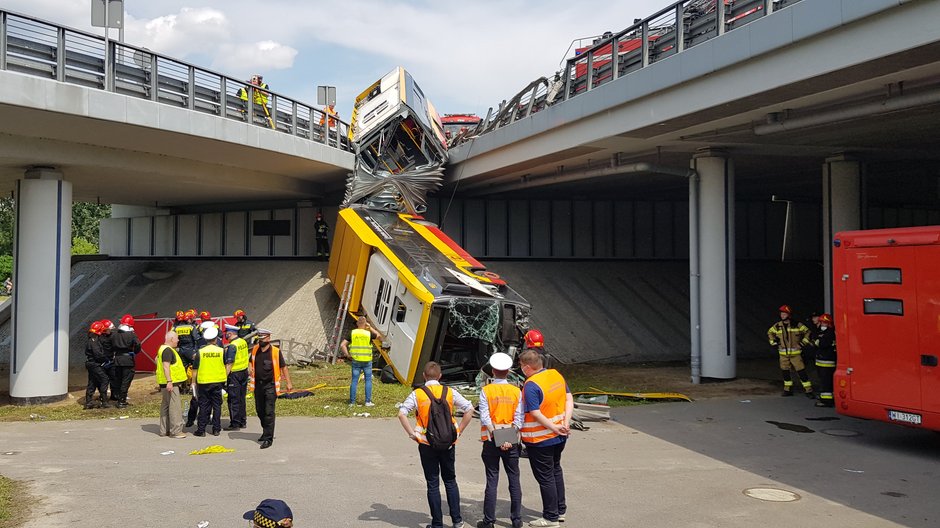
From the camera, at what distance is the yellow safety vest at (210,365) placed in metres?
11.6

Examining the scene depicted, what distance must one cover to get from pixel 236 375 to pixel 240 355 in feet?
1.12

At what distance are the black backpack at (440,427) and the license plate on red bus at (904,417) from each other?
7.25 meters

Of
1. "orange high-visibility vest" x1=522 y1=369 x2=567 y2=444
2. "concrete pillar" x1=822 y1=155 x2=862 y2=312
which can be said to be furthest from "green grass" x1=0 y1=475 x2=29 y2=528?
"concrete pillar" x1=822 y1=155 x2=862 y2=312

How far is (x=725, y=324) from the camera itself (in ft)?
58.3

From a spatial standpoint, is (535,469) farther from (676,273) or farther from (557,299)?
(676,273)

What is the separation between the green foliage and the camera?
59.3 m

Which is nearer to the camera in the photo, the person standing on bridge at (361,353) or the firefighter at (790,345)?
the person standing on bridge at (361,353)

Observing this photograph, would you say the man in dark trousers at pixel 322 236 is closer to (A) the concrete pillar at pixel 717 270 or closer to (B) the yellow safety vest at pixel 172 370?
(A) the concrete pillar at pixel 717 270

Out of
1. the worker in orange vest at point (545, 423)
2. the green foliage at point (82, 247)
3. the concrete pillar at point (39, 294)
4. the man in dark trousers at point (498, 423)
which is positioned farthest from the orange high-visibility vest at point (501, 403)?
the green foliage at point (82, 247)

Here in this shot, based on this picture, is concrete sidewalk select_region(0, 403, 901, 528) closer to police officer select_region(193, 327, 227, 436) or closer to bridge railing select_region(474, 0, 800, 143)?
police officer select_region(193, 327, 227, 436)

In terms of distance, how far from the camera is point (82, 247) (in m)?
60.2

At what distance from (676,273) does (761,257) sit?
4.45 metres

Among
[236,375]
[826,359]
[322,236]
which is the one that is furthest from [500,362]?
[322,236]

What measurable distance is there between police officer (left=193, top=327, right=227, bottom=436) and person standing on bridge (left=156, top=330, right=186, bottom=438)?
0.33 metres
